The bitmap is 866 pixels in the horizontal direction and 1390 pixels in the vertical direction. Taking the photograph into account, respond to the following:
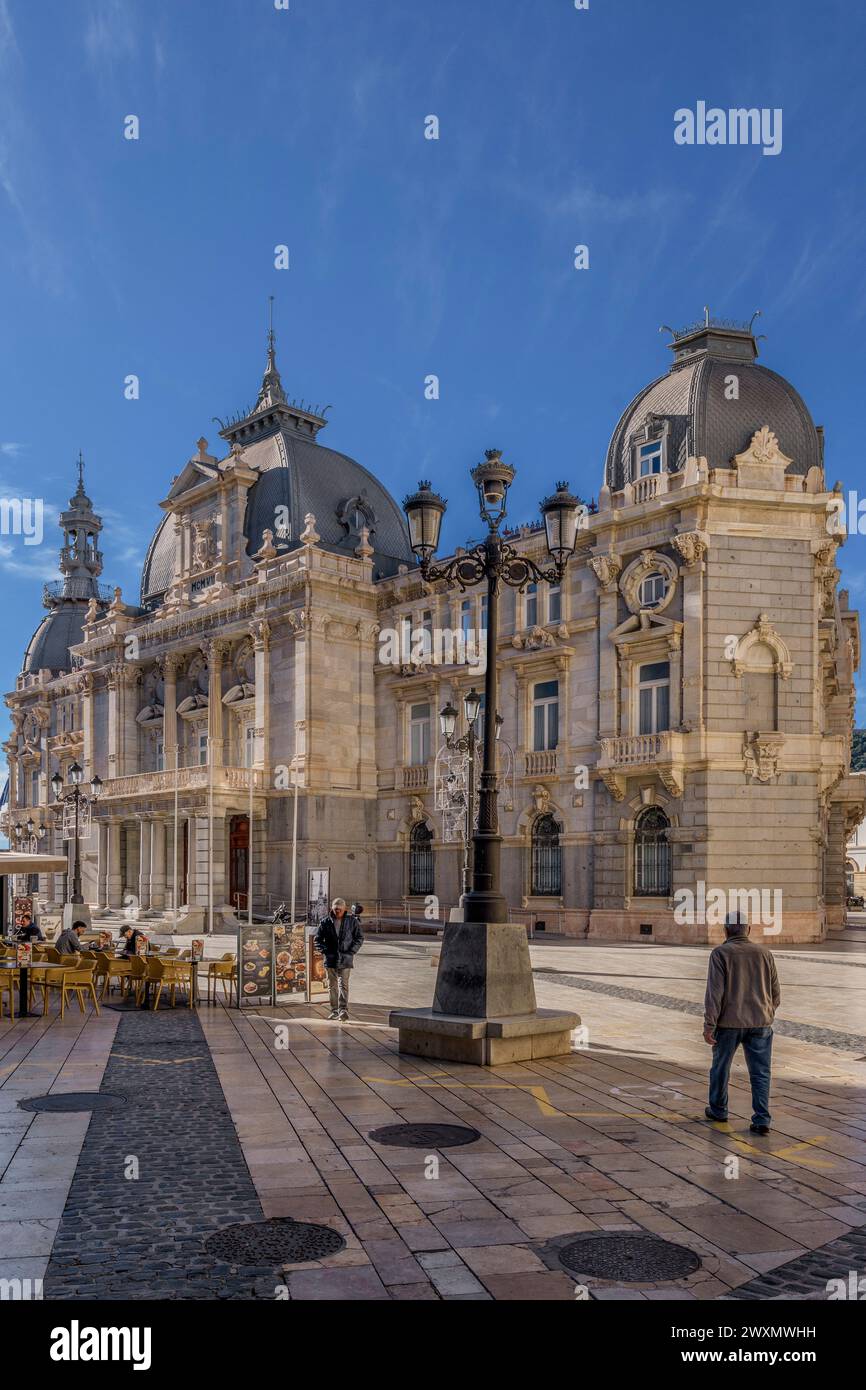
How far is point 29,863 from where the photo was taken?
19.4 meters

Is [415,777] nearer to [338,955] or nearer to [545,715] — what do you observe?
[545,715]

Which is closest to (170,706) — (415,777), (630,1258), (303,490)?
(303,490)

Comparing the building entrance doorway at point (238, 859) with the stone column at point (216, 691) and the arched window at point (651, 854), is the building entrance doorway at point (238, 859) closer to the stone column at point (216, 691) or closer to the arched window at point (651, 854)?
the stone column at point (216, 691)

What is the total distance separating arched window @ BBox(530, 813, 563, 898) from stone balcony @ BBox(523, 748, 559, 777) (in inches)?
60.7

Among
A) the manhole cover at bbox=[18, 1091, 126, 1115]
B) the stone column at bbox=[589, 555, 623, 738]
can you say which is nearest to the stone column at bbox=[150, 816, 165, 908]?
the stone column at bbox=[589, 555, 623, 738]

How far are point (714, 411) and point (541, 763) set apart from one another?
12483 millimetres

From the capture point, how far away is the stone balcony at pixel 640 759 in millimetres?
33875

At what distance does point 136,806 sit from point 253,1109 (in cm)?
3940

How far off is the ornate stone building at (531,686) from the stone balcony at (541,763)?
0.26 feet

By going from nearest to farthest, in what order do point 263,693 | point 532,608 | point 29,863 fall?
point 29,863 < point 532,608 < point 263,693

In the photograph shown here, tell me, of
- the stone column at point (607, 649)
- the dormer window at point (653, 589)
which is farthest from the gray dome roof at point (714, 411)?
the dormer window at point (653, 589)

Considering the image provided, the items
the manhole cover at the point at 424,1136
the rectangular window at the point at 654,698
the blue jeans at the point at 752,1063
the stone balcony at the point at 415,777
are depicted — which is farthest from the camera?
the stone balcony at the point at 415,777

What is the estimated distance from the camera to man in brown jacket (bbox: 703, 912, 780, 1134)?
9.99m

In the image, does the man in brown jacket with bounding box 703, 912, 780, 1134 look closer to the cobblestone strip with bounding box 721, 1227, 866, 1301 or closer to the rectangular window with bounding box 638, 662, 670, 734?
the cobblestone strip with bounding box 721, 1227, 866, 1301
